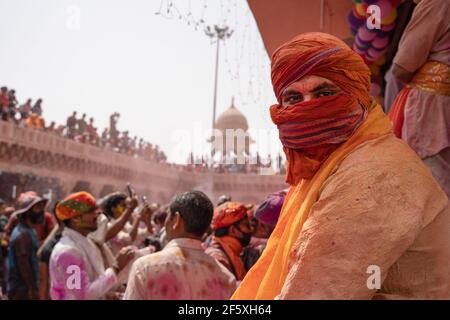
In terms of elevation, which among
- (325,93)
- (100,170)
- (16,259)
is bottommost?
(16,259)

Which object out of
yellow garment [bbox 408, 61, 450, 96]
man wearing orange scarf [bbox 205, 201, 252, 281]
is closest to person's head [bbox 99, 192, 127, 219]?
man wearing orange scarf [bbox 205, 201, 252, 281]

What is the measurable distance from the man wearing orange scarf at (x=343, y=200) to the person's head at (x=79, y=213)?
9.76 feet

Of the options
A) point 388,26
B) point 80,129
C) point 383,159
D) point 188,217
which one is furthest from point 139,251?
point 80,129

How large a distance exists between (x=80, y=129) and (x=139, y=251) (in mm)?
15609

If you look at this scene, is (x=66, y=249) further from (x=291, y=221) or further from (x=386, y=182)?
(x=386, y=182)

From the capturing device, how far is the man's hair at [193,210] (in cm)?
298

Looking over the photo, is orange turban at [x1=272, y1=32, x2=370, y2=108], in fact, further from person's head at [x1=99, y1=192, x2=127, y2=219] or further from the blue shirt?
the blue shirt

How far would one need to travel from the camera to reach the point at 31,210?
6.26 m

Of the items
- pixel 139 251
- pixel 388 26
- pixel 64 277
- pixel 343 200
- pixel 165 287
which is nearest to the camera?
pixel 343 200

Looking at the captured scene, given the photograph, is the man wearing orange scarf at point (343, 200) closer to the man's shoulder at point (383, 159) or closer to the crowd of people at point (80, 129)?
the man's shoulder at point (383, 159)

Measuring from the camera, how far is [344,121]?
1575 millimetres
